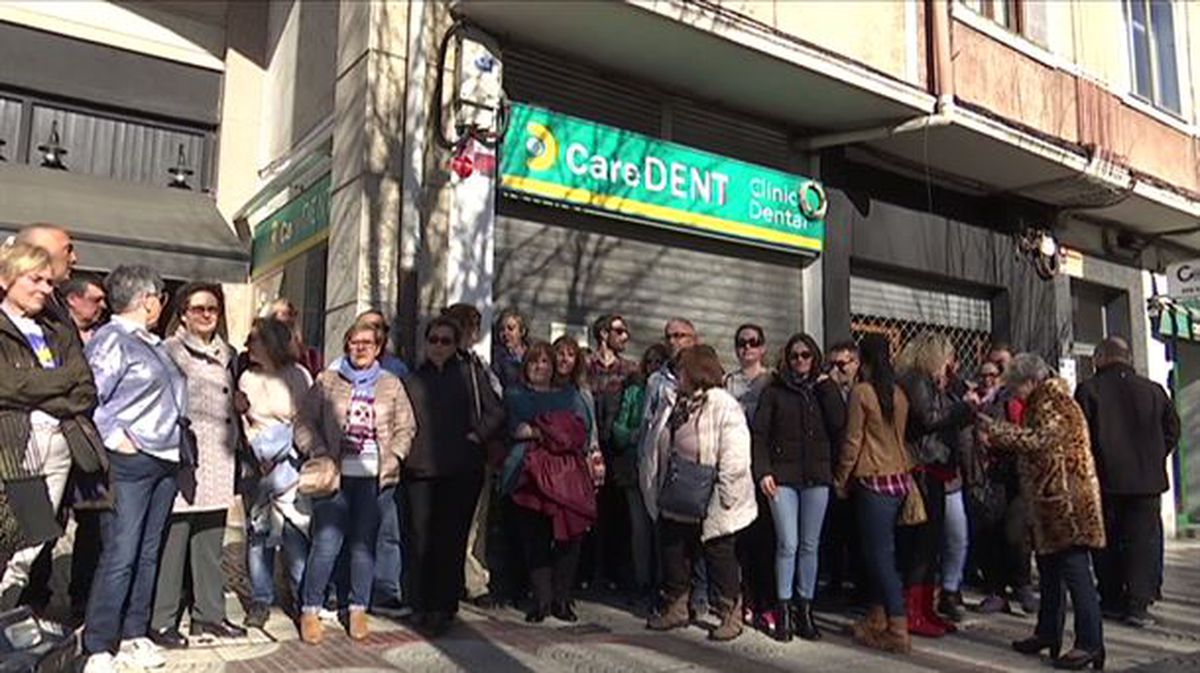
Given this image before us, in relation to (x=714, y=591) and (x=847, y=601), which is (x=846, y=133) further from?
(x=714, y=591)

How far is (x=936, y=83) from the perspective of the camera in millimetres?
8969

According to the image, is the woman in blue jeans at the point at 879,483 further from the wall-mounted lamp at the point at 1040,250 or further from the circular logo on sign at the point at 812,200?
the wall-mounted lamp at the point at 1040,250

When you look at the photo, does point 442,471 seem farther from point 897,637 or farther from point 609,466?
point 897,637

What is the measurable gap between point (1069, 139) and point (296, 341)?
29.9 feet

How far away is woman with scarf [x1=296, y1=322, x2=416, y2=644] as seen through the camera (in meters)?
5.07

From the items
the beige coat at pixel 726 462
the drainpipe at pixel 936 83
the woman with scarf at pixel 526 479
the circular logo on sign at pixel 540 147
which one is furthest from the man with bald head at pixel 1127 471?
the circular logo on sign at pixel 540 147

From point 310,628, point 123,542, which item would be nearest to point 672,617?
point 310,628

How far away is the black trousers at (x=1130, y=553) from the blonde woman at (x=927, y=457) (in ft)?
4.95

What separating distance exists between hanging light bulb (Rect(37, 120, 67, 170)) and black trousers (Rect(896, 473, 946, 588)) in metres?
7.93

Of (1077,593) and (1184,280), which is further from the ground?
(1184,280)

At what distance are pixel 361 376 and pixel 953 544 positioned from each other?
13.3 feet

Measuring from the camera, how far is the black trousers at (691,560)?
542cm

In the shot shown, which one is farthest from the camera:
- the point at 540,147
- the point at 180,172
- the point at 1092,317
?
the point at 1092,317

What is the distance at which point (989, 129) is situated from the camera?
9289mm
